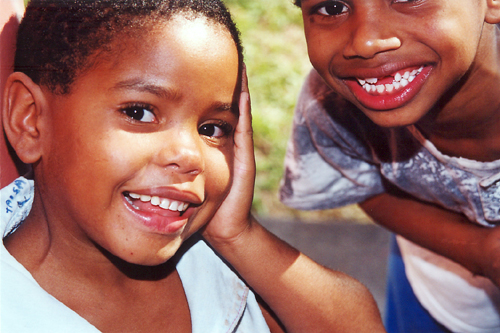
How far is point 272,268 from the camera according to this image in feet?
3.90

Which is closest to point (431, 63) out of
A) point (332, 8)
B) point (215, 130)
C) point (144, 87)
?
point (332, 8)

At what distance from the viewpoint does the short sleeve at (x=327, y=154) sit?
1476 mm

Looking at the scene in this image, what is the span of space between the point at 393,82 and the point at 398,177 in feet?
1.38

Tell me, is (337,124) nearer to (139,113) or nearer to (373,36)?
(373,36)

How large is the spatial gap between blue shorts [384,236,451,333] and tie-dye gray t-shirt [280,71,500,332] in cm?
7

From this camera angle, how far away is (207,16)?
101 centimetres

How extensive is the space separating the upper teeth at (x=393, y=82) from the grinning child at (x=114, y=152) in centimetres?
26

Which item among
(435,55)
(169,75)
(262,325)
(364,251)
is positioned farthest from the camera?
(364,251)

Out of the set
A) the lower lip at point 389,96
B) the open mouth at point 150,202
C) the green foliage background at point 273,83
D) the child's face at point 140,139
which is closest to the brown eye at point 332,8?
the lower lip at point 389,96

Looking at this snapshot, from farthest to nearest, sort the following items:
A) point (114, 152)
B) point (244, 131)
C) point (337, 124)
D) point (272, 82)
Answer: point (272, 82) → point (337, 124) → point (244, 131) → point (114, 152)

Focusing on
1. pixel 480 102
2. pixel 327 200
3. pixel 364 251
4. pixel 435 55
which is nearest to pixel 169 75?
pixel 435 55

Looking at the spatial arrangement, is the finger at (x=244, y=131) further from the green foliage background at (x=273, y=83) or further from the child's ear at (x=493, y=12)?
the green foliage background at (x=273, y=83)

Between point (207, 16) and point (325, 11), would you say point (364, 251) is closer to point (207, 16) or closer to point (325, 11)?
point (325, 11)

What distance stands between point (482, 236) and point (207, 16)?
90 cm
